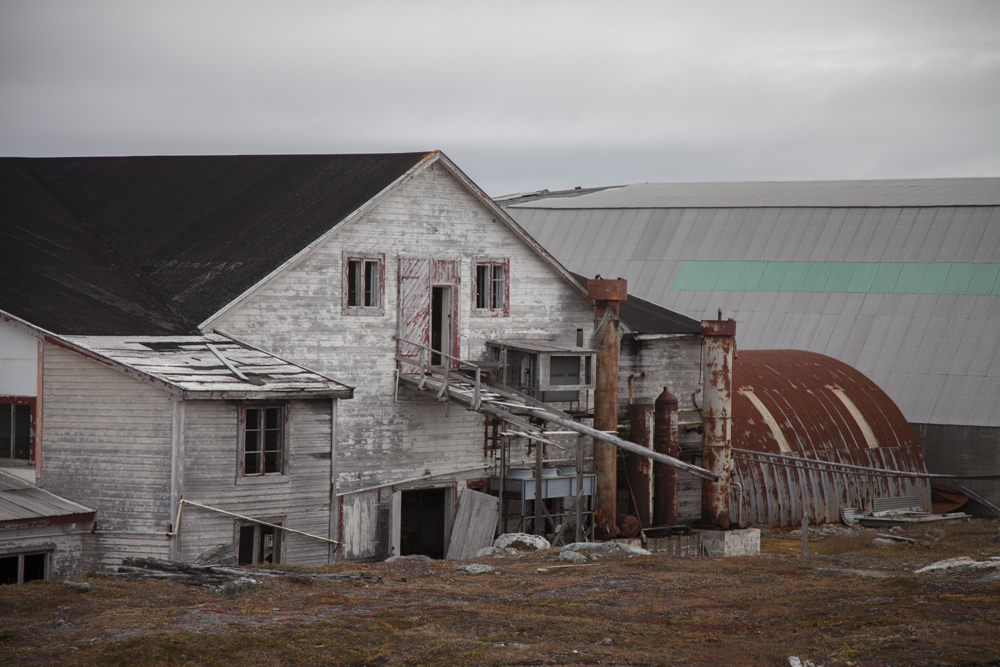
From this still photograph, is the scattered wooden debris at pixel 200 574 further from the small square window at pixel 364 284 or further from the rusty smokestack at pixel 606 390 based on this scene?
the rusty smokestack at pixel 606 390

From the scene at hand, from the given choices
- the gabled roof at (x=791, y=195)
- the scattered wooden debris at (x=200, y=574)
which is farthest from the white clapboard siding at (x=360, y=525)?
the gabled roof at (x=791, y=195)

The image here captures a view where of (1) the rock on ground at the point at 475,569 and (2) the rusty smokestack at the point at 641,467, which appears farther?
(2) the rusty smokestack at the point at 641,467

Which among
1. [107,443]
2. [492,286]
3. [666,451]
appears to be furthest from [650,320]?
[107,443]

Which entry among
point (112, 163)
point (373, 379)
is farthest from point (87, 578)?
point (112, 163)

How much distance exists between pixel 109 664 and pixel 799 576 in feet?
38.0

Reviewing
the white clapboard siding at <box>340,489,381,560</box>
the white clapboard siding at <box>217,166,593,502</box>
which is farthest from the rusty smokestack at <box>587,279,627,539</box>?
the white clapboard siding at <box>340,489,381,560</box>

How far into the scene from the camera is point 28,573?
67.4 feet

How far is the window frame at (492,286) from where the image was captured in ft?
89.8

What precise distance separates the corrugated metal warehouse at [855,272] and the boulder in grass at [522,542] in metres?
20.9

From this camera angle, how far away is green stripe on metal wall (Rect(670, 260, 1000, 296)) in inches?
1715

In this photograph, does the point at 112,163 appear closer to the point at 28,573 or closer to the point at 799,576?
the point at 28,573

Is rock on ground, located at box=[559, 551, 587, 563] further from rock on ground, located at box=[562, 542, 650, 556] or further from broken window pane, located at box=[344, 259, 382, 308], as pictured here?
broken window pane, located at box=[344, 259, 382, 308]

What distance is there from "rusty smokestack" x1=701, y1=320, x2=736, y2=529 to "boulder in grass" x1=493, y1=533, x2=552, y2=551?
723cm

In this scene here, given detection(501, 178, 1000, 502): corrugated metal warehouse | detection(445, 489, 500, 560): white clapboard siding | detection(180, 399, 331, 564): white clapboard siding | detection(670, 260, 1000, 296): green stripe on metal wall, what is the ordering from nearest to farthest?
1. detection(180, 399, 331, 564): white clapboard siding
2. detection(445, 489, 500, 560): white clapboard siding
3. detection(501, 178, 1000, 502): corrugated metal warehouse
4. detection(670, 260, 1000, 296): green stripe on metal wall
